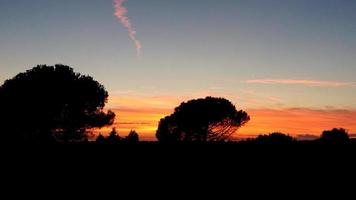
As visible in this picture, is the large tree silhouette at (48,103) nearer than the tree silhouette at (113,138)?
No

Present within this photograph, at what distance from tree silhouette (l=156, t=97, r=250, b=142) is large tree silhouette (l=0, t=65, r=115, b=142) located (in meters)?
14.0

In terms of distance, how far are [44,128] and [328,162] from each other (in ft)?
152

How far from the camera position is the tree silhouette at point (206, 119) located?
6319 cm

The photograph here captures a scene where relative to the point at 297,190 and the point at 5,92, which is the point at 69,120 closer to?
the point at 5,92

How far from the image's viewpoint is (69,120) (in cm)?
5409

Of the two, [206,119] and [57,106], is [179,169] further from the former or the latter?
[206,119]

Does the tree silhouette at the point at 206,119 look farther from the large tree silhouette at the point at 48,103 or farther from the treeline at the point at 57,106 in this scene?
the large tree silhouette at the point at 48,103

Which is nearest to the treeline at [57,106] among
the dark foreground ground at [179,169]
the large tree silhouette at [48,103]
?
the large tree silhouette at [48,103]

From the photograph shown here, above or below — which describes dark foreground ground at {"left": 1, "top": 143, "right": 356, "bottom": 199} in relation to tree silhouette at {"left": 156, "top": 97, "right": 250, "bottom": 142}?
below

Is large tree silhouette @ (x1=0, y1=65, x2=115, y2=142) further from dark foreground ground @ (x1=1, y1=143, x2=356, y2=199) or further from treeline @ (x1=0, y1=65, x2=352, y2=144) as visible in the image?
dark foreground ground @ (x1=1, y1=143, x2=356, y2=199)

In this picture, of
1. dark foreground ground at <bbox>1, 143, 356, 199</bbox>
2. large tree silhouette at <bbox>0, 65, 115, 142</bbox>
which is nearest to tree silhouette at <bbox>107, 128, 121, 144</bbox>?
dark foreground ground at <bbox>1, 143, 356, 199</bbox>

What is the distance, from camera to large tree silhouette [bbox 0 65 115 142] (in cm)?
4988

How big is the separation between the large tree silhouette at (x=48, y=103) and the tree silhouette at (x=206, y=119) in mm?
13969

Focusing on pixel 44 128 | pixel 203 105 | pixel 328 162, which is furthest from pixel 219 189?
pixel 203 105
